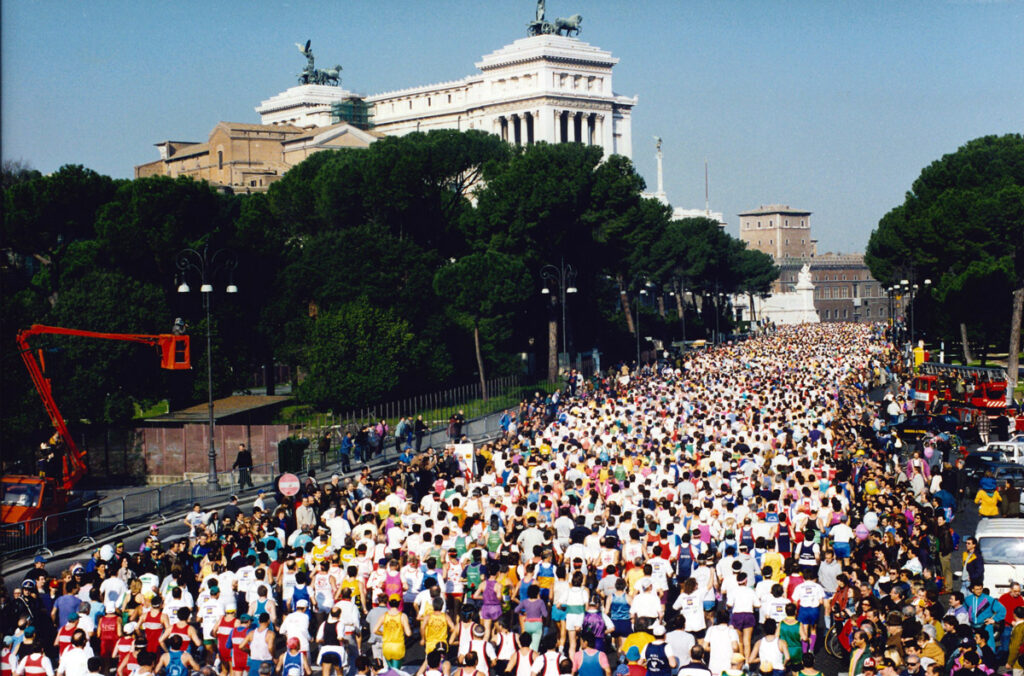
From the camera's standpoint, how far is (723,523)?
1720 cm

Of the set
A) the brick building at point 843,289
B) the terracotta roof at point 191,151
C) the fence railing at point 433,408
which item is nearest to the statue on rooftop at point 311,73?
the terracotta roof at point 191,151

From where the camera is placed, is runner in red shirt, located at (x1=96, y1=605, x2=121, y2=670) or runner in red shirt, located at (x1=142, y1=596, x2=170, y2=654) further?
runner in red shirt, located at (x1=96, y1=605, x2=121, y2=670)

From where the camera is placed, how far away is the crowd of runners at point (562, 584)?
40.8 ft

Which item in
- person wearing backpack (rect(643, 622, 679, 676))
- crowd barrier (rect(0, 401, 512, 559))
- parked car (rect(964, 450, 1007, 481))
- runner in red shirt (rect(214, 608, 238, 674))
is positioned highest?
person wearing backpack (rect(643, 622, 679, 676))

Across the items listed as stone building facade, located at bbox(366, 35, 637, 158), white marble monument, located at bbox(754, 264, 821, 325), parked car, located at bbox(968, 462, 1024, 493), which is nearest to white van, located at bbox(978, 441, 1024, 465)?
parked car, located at bbox(968, 462, 1024, 493)

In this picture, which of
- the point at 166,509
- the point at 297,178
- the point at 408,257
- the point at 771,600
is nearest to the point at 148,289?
the point at 408,257

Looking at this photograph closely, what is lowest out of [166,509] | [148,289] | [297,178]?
[166,509]

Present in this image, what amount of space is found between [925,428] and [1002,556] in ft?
61.8

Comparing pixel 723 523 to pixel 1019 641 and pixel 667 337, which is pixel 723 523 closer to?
pixel 1019 641

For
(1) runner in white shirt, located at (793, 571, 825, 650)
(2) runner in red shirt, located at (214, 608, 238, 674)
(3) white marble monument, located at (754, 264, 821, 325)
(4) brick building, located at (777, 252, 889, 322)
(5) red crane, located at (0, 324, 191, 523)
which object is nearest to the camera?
(2) runner in red shirt, located at (214, 608, 238, 674)

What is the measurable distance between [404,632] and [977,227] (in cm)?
6029

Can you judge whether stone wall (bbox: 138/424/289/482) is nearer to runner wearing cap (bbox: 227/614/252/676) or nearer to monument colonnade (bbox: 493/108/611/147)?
runner wearing cap (bbox: 227/614/252/676)

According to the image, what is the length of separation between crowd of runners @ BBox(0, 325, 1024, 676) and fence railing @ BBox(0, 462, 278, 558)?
484 centimetres

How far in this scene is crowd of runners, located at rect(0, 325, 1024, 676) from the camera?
12.4 meters
